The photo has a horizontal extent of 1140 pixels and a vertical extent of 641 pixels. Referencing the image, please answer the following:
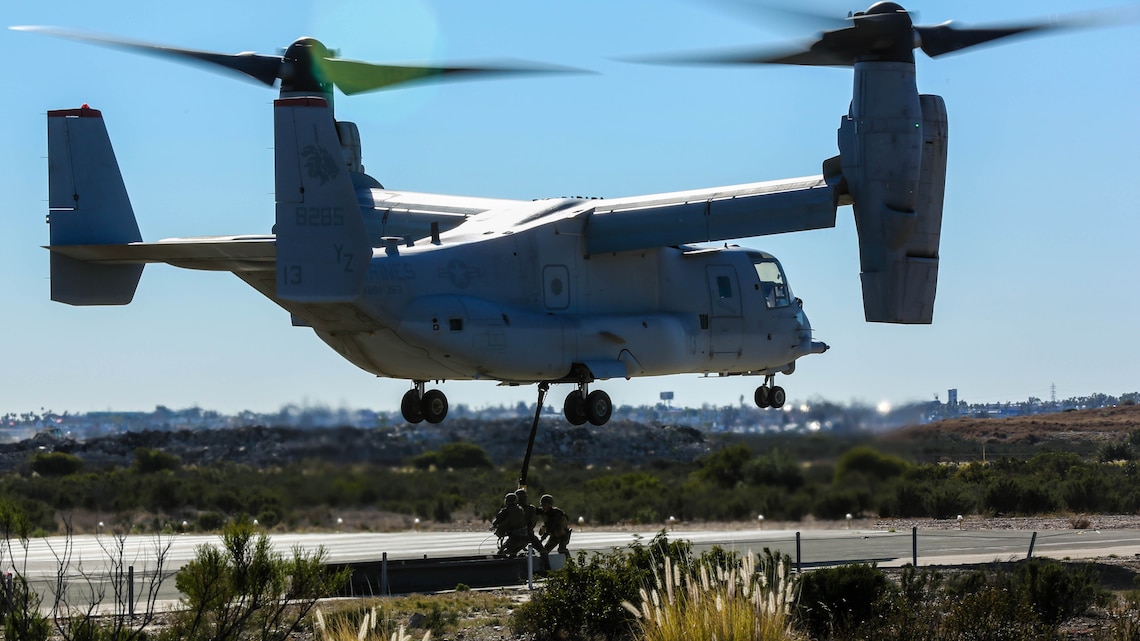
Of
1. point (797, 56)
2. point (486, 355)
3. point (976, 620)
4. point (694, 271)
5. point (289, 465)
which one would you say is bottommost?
point (976, 620)

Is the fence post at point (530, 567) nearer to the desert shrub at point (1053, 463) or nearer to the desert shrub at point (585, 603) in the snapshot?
the desert shrub at point (585, 603)

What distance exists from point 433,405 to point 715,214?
6342 millimetres

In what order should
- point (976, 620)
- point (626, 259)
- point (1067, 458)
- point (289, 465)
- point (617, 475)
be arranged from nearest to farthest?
point (976, 620), point (289, 465), point (626, 259), point (1067, 458), point (617, 475)

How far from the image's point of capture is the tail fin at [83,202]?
83.3ft

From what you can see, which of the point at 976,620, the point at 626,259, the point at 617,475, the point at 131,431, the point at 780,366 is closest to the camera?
the point at 976,620

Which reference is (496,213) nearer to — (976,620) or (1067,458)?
(976,620)

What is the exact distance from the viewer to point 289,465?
24.4 meters

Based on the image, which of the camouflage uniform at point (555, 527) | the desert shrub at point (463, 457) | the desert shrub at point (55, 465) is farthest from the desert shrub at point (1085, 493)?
the desert shrub at point (55, 465)

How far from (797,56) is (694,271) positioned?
202 inches

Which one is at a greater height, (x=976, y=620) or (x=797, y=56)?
(x=797, y=56)

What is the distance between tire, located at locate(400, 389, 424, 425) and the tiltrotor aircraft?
0.03 meters

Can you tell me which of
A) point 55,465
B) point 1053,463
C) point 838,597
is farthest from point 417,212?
point 55,465

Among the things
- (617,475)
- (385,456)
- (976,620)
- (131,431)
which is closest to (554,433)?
(617,475)

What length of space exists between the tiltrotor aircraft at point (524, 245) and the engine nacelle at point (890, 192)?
0.02 metres
